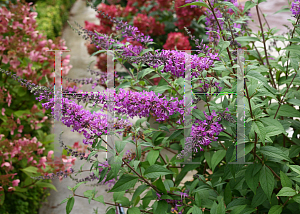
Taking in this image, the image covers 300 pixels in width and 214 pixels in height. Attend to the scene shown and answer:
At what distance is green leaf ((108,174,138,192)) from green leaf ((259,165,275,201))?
1.34 feet

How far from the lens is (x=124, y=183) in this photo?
96 cm

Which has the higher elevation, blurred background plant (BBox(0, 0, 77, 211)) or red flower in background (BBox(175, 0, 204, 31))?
red flower in background (BBox(175, 0, 204, 31))

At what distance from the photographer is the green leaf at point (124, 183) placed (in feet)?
3.11

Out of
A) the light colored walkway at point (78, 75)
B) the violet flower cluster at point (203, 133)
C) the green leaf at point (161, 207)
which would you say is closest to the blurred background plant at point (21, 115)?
the light colored walkway at point (78, 75)

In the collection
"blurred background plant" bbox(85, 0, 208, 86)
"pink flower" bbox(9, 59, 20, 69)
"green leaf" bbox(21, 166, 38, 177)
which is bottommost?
"green leaf" bbox(21, 166, 38, 177)

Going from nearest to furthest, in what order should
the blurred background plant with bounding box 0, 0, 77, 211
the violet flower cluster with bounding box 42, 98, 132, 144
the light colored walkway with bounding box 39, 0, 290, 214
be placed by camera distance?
the violet flower cluster with bounding box 42, 98, 132, 144 < the blurred background plant with bounding box 0, 0, 77, 211 < the light colored walkway with bounding box 39, 0, 290, 214

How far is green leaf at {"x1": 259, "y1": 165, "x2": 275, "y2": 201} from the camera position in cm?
93

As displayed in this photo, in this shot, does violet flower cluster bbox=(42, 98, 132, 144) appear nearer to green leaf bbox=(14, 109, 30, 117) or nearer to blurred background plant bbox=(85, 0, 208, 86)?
green leaf bbox=(14, 109, 30, 117)

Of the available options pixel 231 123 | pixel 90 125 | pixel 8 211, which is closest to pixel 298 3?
pixel 231 123

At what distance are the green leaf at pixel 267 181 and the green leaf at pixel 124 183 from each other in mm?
407

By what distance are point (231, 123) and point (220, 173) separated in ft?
1.08

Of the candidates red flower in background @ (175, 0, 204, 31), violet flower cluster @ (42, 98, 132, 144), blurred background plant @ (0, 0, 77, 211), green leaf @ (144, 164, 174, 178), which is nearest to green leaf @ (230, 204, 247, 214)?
green leaf @ (144, 164, 174, 178)

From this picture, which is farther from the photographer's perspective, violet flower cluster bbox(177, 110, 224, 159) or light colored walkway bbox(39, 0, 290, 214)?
light colored walkway bbox(39, 0, 290, 214)

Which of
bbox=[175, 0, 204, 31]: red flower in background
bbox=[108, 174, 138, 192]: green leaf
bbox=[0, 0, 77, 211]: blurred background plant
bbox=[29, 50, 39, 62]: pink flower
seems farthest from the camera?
bbox=[175, 0, 204, 31]: red flower in background
